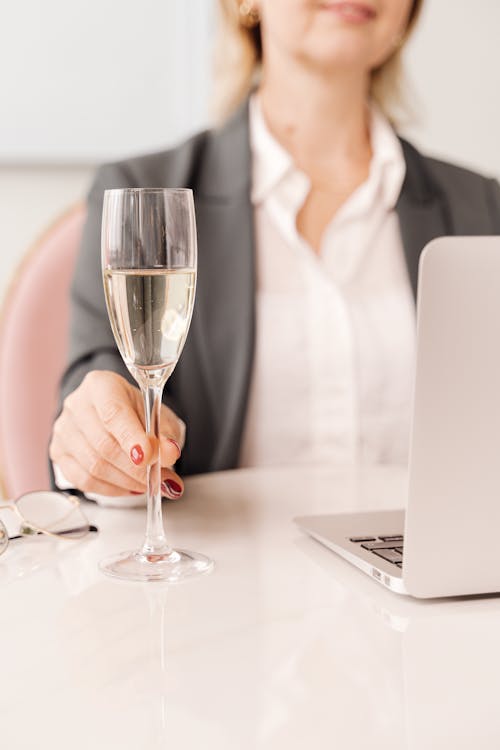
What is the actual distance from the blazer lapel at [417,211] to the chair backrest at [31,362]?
431 millimetres

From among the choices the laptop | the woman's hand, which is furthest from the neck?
the laptop

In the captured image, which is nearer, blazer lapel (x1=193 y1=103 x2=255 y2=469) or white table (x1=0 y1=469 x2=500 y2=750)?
white table (x1=0 y1=469 x2=500 y2=750)

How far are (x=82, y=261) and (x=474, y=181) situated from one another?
587 mm

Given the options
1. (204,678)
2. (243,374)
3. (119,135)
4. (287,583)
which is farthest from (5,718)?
(119,135)

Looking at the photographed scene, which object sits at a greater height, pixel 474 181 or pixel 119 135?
pixel 119 135

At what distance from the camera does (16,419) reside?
125cm

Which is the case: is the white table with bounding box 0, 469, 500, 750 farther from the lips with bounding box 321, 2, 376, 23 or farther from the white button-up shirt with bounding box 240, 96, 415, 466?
the lips with bounding box 321, 2, 376, 23

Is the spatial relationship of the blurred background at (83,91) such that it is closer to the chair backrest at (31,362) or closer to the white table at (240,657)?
the chair backrest at (31,362)

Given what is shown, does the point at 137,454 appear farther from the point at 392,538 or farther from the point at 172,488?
the point at 392,538

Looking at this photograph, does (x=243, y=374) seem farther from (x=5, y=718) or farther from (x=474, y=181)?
(x=5, y=718)

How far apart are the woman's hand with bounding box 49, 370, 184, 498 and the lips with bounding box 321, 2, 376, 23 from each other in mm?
661

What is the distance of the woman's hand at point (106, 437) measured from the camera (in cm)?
69

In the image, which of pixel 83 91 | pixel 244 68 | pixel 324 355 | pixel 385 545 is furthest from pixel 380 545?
pixel 83 91

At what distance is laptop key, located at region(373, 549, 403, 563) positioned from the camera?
0.61 m
